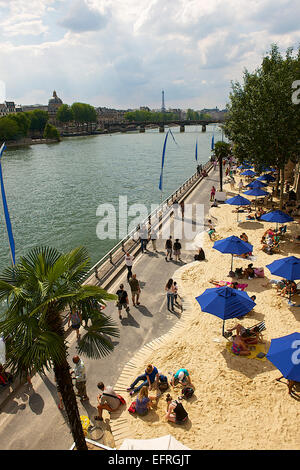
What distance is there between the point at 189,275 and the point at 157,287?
1.81 metres

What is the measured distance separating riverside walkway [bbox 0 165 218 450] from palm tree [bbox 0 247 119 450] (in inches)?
84.0

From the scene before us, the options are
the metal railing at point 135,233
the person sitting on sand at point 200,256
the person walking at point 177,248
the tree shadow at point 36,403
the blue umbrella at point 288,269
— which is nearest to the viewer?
the tree shadow at point 36,403

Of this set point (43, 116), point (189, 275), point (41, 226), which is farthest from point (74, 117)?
point (189, 275)

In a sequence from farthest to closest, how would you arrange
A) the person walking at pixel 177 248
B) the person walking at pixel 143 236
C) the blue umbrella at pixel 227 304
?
the person walking at pixel 143 236
the person walking at pixel 177 248
the blue umbrella at pixel 227 304

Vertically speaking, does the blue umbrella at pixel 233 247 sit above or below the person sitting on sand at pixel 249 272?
above

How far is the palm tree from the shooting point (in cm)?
448

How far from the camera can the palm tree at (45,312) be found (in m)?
4.48

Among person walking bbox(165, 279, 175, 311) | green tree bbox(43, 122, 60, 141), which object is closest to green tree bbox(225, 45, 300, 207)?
person walking bbox(165, 279, 175, 311)

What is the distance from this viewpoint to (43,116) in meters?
134

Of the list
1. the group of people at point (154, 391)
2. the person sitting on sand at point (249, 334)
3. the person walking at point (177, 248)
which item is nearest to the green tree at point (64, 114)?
the person walking at point (177, 248)

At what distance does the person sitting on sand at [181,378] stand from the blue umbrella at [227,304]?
6.27ft

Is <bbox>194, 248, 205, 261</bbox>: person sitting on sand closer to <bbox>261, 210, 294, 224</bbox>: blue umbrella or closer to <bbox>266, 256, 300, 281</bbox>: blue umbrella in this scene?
<bbox>261, 210, 294, 224</bbox>: blue umbrella

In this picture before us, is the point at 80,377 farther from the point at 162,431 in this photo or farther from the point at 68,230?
the point at 68,230

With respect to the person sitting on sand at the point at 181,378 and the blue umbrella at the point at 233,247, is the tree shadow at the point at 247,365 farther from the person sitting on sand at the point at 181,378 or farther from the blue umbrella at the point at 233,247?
the blue umbrella at the point at 233,247
